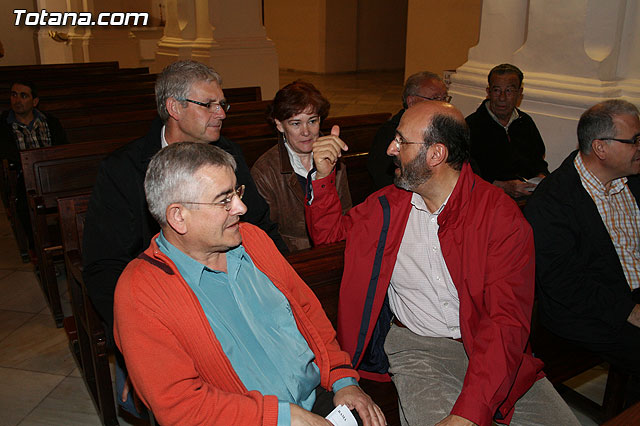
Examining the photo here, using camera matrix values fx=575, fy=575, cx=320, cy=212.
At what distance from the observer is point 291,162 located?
314cm

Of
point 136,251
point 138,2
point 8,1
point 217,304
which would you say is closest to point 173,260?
point 217,304

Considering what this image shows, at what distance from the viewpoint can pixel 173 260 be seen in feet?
5.80

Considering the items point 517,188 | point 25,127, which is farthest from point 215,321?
point 25,127

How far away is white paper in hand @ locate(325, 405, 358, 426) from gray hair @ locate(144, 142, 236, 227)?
81 cm

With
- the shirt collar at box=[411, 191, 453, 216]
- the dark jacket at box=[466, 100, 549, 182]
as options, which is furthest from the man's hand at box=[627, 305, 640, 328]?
the dark jacket at box=[466, 100, 549, 182]

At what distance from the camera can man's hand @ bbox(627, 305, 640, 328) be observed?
2.42 m

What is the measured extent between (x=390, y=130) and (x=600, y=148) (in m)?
1.36

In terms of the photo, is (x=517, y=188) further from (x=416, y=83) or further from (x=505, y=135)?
(x=416, y=83)

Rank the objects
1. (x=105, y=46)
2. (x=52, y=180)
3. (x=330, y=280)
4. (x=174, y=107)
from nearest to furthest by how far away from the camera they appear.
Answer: (x=330, y=280) → (x=174, y=107) → (x=52, y=180) → (x=105, y=46)

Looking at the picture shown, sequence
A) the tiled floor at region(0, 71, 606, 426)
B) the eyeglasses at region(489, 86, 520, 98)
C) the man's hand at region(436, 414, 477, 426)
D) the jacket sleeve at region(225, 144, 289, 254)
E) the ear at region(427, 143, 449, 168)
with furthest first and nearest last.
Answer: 1. the eyeglasses at region(489, 86, 520, 98)
2. the tiled floor at region(0, 71, 606, 426)
3. the jacket sleeve at region(225, 144, 289, 254)
4. the ear at region(427, 143, 449, 168)
5. the man's hand at region(436, 414, 477, 426)

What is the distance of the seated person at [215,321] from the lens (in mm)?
1596

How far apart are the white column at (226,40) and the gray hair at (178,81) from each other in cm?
586

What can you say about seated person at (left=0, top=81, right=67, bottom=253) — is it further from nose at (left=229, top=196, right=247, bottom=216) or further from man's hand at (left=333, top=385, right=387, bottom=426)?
man's hand at (left=333, top=385, right=387, bottom=426)

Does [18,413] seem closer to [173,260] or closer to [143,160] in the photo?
[143,160]
